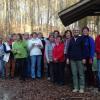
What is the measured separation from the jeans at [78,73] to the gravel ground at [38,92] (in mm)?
312

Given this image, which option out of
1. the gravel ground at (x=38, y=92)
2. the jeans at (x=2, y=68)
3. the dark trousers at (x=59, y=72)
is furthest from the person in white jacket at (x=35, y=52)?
the jeans at (x=2, y=68)

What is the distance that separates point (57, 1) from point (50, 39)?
2437 cm

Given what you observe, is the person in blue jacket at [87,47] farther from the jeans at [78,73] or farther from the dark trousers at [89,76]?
the dark trousers at [89,76]

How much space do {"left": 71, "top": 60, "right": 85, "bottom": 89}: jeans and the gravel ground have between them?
1.02 ft

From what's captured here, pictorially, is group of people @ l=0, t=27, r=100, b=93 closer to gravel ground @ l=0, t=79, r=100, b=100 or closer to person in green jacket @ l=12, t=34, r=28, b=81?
person in green jacket @ l=12, t=34, r=28, b=81

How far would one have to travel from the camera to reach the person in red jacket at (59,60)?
13.6 meters

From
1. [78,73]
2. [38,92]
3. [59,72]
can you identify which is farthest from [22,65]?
[78,73]

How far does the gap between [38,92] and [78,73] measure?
1.53 m

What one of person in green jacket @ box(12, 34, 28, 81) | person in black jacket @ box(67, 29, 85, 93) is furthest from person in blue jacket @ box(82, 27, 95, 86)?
person in green jacket @ box(12, 34, 28, 81)

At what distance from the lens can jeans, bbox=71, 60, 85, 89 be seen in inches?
486

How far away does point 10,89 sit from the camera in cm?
1355

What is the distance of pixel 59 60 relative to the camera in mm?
13617

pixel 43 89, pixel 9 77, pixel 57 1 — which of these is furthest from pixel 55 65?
pixel 57 1

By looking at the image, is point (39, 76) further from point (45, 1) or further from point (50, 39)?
point (45, 1)
